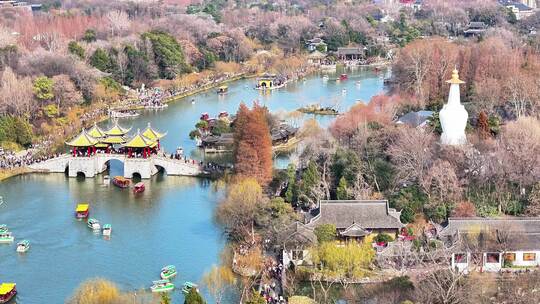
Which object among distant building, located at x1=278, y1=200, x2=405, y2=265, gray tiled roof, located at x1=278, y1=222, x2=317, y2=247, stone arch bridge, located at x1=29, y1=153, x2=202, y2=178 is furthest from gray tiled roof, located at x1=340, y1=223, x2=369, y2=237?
stone arch bridge, located at x1=29, y1=153, x2=202, y2=178

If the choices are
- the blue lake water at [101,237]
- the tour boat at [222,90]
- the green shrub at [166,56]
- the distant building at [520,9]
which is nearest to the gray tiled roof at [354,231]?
the blue lake water at [101,237]

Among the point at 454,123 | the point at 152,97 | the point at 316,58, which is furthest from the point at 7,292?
the point at 316,58

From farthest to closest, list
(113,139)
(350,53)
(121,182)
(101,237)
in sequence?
(350,53), (113,139), (121,182), (101,237)

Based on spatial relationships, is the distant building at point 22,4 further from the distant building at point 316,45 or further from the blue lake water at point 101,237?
the blue lake water at point 101,237

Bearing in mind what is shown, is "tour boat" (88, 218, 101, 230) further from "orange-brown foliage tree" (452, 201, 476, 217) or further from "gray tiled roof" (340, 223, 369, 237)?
"orange-brown foliage tree" (452, 201, 476, 217)

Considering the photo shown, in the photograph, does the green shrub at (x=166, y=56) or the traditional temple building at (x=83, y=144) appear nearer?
the traditional temple building at (x=83, y=144)

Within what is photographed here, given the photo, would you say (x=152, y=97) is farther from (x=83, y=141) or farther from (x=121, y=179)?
(x=121, y=179)
